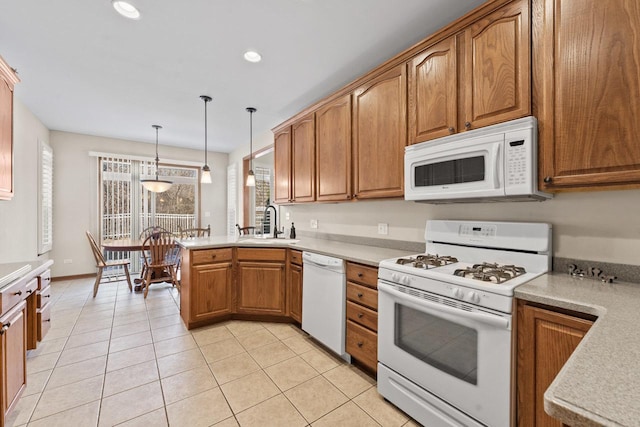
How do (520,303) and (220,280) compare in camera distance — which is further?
(220,280)

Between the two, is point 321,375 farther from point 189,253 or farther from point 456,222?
point 189,253

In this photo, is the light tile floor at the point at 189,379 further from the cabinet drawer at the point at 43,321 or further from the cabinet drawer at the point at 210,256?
the cabinet drawer at the point at 210,256

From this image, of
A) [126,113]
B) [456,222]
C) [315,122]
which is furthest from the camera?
[126,113]

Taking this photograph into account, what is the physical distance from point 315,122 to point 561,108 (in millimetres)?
2122

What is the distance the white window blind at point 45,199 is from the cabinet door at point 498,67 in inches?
218

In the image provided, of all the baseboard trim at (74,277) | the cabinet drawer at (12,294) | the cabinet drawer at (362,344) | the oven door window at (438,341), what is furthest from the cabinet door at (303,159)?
the baseboard trim at (74,277)

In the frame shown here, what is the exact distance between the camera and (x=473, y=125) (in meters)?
1.70

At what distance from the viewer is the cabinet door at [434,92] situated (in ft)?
5.91

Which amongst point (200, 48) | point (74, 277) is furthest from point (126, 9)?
point (74, 277)

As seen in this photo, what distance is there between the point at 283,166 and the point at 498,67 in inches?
98.2

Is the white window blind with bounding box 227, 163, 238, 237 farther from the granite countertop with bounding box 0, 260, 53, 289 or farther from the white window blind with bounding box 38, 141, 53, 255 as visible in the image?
the granite countertop with bounding box 0, 260, 53, 289

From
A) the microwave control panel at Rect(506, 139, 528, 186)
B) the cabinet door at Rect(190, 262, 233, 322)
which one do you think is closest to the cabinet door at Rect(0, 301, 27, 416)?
the cabinet door at Rect(190, 262, 233, 322)

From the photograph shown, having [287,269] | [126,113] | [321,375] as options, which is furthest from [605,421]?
[126,113]

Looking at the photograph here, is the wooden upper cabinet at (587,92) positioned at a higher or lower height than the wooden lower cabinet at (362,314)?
higher
